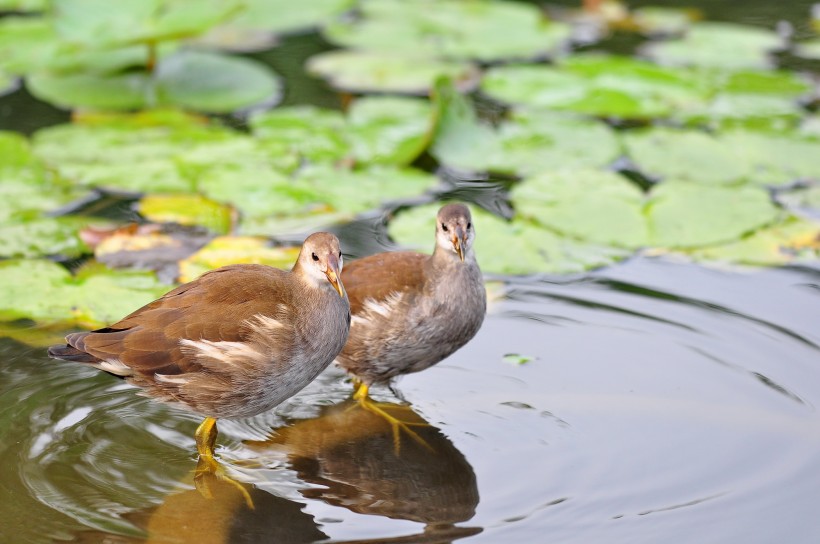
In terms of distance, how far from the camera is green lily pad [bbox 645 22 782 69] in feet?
27.5

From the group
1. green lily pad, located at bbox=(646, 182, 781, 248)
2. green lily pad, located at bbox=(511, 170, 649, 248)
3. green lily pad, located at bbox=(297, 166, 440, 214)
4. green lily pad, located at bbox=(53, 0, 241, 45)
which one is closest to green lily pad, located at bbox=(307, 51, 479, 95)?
green lily pad, located at bbox=(53, 0, 241, 45)

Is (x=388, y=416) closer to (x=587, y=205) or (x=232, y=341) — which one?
(x=232, y=341)

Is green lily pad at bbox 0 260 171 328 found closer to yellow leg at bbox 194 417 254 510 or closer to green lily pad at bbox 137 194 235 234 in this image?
green lily pad at bbox 137 194 235 234

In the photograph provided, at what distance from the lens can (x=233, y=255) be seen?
564 cm

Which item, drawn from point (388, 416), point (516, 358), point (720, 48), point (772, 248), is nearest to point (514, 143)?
point (772, 248)

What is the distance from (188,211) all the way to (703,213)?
2.82 metres

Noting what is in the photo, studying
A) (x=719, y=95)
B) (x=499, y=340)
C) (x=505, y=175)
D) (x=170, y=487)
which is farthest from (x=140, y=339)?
(x=719, y=95)

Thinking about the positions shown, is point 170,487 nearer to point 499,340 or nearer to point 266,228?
point 499,340

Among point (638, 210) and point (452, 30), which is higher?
point (452, 30)

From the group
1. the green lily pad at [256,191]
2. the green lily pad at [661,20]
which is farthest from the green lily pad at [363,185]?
the green lily pad at [661,20]

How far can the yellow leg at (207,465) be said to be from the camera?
4.10 metres

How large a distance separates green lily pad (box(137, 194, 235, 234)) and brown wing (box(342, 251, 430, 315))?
142 centimetres

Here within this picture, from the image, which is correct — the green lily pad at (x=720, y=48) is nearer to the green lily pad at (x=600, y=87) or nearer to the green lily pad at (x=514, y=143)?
the green lily pad at (x=600, y=87)

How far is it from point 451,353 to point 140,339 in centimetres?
131
